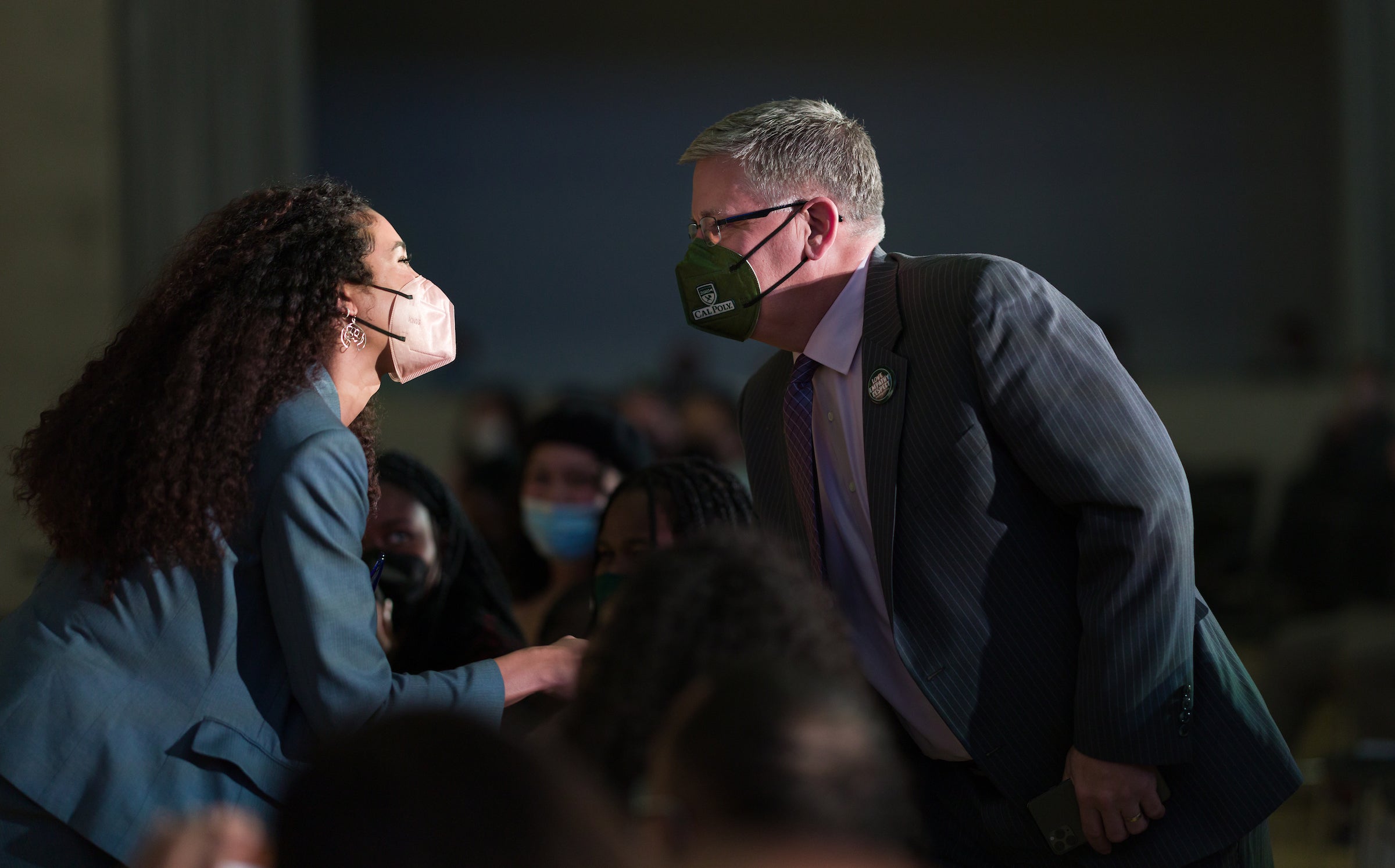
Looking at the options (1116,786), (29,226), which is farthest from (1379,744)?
(29,226)

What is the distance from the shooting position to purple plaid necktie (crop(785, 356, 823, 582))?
6.25 feet

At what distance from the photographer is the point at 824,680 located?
3.28 ft

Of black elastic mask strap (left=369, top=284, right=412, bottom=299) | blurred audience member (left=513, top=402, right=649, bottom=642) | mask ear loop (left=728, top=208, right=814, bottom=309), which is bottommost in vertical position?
blurred audience member (left=513, top=402, right=649, bottom=642)

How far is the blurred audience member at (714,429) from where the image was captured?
16.8 ft

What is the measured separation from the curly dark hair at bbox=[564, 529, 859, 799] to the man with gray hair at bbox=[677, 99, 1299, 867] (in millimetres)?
541

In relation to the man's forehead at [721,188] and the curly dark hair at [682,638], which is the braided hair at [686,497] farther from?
the curly dark hair at [682,638]

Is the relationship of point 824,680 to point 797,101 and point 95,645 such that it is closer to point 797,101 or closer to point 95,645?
point 95,645

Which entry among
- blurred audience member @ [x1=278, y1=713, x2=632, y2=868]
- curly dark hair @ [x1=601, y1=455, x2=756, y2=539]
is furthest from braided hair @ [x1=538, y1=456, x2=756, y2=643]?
blurred audience member @ [x1=278, y1=713, x2=632, y2=868]

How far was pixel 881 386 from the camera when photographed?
1790 millimetres

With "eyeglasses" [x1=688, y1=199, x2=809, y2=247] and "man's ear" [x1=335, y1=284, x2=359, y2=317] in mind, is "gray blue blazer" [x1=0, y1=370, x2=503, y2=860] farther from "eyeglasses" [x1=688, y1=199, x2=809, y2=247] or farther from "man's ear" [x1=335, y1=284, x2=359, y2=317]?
"eyeglasses" [x1=688, y1=199, x2=809, y2=247]

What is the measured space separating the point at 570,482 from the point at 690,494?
0.86m

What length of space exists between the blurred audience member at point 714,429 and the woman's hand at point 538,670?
299cm

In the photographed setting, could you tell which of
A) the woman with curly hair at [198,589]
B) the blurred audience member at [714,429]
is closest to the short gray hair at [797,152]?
the woman with curly hair at [198,589]

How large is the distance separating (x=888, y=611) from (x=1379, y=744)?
7.34 ft
